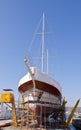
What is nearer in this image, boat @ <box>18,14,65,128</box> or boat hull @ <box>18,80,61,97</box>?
boat @ <box>18,14,65,128</box>

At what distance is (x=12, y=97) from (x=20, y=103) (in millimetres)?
1885

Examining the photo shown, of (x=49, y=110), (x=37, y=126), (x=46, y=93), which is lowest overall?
(x=37, y=126)

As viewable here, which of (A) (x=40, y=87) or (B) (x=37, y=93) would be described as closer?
(B) (x=37, y=93)

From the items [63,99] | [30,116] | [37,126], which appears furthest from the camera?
[63,99]

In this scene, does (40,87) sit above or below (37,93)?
above

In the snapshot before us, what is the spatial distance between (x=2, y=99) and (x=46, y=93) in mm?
4472

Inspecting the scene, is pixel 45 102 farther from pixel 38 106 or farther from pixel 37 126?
pixel 37 126

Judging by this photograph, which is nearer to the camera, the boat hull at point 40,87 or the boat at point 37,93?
the boat at point 37,93

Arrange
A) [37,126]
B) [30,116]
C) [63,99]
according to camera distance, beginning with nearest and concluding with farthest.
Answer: [37,126]
[30,116]
[63,99]

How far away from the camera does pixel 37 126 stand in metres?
23.1

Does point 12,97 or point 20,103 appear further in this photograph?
point 20,103

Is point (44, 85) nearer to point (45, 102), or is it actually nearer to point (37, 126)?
point (45, 102)

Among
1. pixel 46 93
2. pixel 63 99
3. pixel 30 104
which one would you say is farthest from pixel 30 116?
pixel 63 99

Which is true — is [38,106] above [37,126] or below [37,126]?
above
